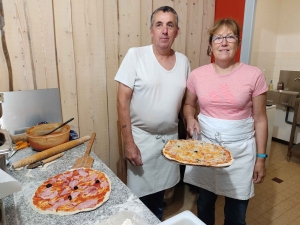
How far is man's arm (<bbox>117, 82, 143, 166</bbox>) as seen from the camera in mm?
1438

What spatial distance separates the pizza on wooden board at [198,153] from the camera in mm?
1171

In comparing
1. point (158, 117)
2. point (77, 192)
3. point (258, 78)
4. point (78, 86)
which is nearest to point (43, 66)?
point (78, 86)

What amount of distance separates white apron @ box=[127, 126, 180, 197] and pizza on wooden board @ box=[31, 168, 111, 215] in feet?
1.56

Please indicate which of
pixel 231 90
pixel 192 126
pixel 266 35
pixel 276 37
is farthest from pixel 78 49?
pixel 276 37

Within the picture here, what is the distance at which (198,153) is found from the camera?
130 centimetres

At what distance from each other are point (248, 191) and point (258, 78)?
658 millimetres

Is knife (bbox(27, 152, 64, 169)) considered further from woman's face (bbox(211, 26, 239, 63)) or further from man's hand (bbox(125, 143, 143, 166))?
woman's face (bbox(211, 26, 239, 63))

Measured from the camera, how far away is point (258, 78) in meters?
1.23

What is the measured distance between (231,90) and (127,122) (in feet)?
2.19

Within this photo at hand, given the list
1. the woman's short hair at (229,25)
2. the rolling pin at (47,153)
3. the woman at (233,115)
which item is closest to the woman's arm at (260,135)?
the woman at (233,115)

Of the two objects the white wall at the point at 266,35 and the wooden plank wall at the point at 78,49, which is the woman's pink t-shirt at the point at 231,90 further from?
the white wall at the point at 266,35

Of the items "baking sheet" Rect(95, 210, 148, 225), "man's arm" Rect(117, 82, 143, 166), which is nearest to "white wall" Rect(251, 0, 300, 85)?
"man's arm" Rect(117, 82, 143, 166)

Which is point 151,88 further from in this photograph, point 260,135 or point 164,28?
point 260,135

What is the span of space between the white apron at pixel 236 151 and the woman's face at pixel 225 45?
1.19ft
